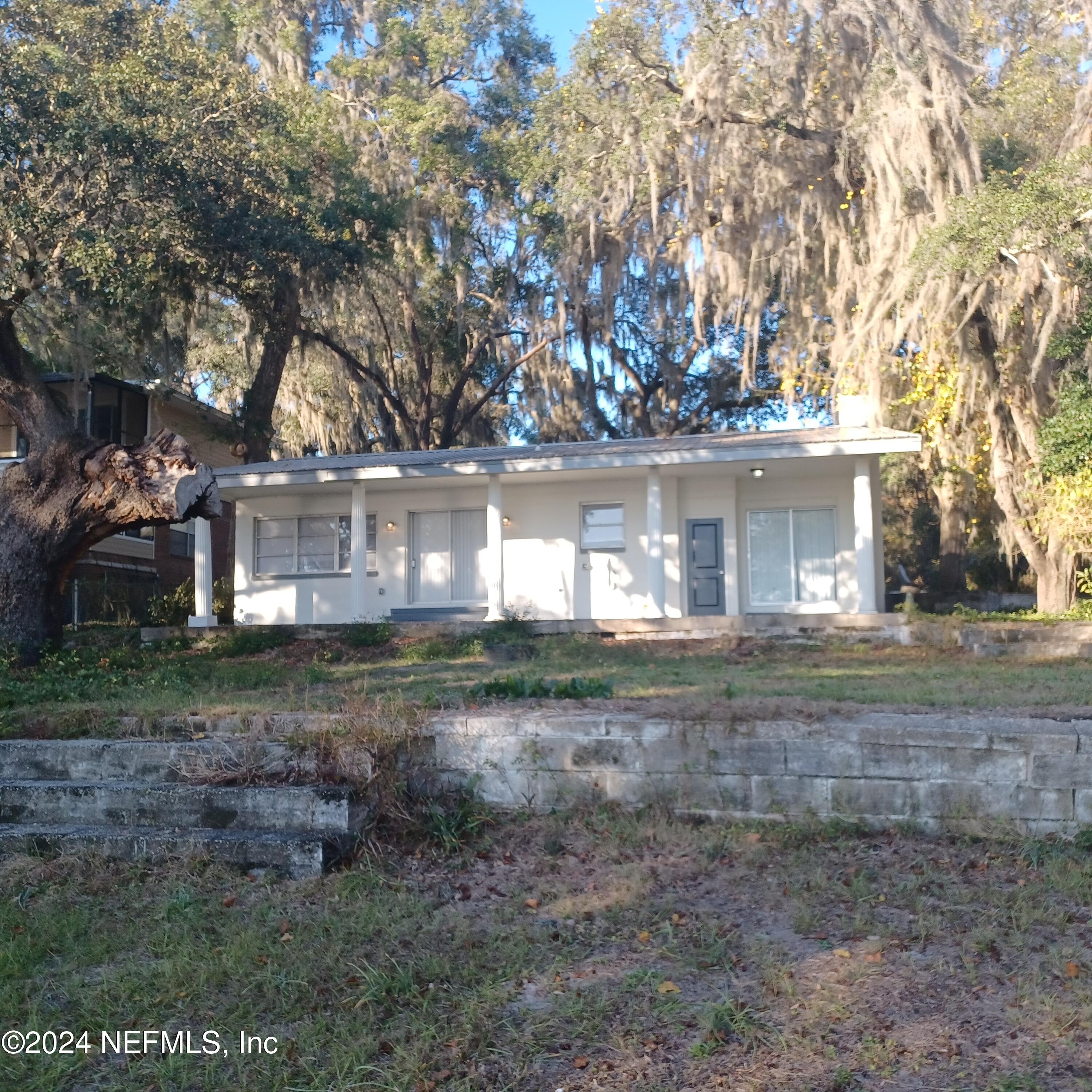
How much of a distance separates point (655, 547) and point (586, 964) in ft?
40.9

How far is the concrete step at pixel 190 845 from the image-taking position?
18.8ft

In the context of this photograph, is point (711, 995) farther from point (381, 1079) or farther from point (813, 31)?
point (813, 31)

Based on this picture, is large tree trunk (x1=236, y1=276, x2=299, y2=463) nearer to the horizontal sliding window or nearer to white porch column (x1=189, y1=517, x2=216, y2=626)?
white porch column (x1=189, y1=517, x2=216, y2=626)

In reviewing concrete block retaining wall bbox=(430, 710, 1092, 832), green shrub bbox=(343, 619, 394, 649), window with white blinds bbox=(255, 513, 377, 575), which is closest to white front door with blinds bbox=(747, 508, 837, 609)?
green shrub bbox=(343, 619, 394, 649)

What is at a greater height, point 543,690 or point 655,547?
point 655,547

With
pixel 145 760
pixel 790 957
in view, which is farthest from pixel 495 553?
pixel 790 957

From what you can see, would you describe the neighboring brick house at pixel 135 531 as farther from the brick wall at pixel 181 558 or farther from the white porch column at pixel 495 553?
the white porch column at pixel 495 553

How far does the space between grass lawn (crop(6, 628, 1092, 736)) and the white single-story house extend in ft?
8.90

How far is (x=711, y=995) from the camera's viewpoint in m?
4.38

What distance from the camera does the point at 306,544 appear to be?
1938cm

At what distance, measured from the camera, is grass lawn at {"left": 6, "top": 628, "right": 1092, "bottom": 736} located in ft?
25.1

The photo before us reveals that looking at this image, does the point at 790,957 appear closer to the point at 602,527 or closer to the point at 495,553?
the point at 495,553

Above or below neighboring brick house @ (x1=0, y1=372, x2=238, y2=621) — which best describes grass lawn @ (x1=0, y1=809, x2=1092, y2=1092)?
below

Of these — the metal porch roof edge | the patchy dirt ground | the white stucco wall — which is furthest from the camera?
the white stucco wall
